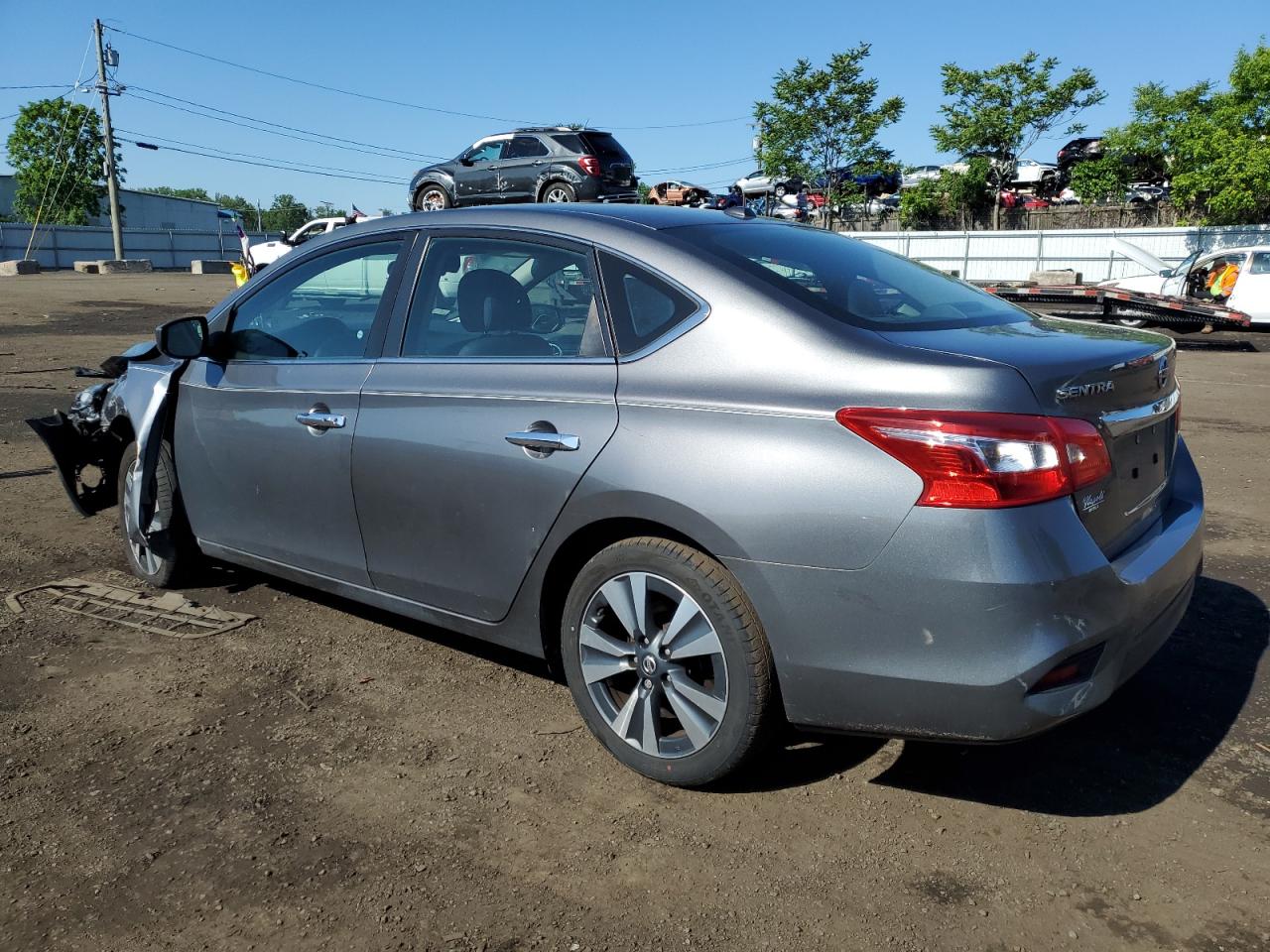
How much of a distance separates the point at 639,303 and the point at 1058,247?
103 feet

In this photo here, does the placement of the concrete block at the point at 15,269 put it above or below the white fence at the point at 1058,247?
below

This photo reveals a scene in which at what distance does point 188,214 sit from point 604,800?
359ft

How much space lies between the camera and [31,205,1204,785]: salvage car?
99.7 inches

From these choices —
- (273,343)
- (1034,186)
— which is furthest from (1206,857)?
(1034,186)

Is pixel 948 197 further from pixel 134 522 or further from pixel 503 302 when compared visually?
pixel 503 302

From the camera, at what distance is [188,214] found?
100250mm

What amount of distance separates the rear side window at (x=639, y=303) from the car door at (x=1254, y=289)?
20.6m

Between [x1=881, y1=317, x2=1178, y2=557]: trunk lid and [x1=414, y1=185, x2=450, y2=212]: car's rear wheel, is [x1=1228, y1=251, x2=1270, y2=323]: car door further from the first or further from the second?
[x1=881, y1=317, x2=1178, y2=557]: trunk lid

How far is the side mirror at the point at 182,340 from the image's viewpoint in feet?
14.0

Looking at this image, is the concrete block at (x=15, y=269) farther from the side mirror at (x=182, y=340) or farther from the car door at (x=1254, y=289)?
the side mirror at (x=182, y=340)

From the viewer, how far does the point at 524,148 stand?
63.3 feet

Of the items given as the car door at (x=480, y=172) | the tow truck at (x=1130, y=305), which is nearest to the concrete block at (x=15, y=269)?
the car door at (x=480, y=172)

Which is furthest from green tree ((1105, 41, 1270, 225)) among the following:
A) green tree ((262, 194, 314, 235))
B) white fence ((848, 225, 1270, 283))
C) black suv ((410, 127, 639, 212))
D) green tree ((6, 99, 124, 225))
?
green tree ((262, 194, 314, 235))

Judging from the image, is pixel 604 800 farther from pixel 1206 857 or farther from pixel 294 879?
pixel 1206 857
